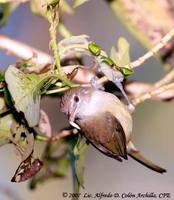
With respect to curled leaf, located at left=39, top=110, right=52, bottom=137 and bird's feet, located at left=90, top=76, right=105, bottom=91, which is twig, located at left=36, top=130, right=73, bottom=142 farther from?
bird's feet, located at left=90, top=76, right=105, bottom=91

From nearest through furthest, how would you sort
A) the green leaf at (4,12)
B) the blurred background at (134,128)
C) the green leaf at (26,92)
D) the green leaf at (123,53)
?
the green leaf at (26,92), the green leaf at (123,53), the green leaf at (4,12), the blurred background at (134,128)

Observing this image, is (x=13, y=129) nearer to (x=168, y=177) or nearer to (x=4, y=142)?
(x=4, y=142)

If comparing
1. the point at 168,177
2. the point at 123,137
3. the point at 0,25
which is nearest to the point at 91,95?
the point at 123,137

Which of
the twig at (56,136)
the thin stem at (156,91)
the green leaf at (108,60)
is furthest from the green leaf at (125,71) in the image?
the twig at (56,136)

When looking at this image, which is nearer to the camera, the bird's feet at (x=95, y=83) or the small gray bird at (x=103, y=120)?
the bird's feet at (x=95, y=83)

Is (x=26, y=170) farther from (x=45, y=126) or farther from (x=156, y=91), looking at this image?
(x=156, y=91)

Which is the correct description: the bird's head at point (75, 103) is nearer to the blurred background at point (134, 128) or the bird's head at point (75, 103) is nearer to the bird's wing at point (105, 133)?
the bird's wing at point (105, 133)
